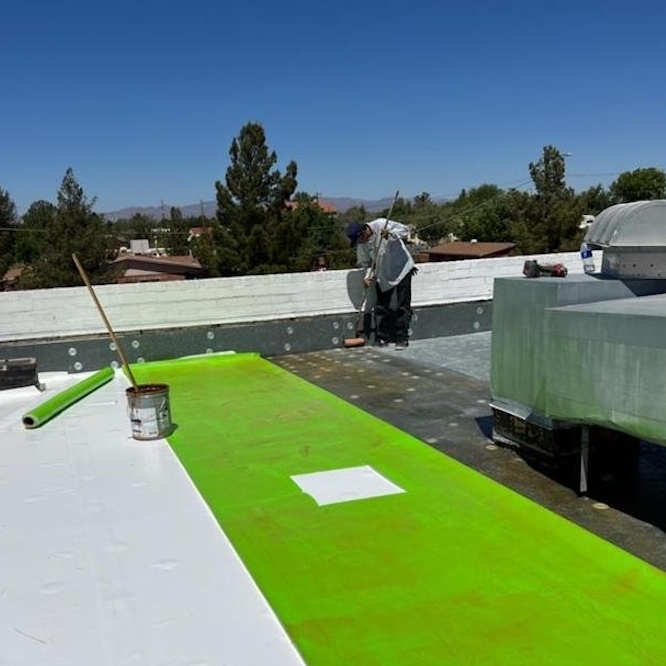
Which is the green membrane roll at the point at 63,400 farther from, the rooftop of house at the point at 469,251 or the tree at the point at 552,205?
the rooftop of house at the point at 469,251

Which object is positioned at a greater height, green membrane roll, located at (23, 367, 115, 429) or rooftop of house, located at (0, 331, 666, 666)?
green membrane roll, located at (23, 367, 115, 429)

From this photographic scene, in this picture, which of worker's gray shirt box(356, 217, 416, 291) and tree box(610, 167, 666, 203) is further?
tree box(610, 167, 666, 203)

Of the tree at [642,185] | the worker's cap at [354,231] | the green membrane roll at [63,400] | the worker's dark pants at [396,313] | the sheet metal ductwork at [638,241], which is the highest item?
the tree at [642,185]

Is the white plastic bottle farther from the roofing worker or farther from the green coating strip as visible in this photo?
the roofing worker

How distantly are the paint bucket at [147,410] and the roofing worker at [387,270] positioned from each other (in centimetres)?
395

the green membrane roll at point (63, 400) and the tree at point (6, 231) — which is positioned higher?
the tree at point (6, 231)

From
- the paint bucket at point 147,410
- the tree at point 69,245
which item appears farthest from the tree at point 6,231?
the paint bucket at point 147,410

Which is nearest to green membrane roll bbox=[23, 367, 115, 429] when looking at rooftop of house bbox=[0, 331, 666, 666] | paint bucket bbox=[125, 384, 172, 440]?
rooftop of house bbox=[0, 331, 666, 666]

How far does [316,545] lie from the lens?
2844 millimetres

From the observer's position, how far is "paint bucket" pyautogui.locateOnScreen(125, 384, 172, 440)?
4270 millimetres

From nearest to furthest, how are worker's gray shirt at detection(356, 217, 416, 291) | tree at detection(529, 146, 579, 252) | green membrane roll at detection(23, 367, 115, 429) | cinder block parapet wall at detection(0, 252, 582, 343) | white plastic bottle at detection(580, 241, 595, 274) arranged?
white plastic bottle at detection(580, 241, 595, 274) → green membrane roll at detection(23, 367, 115, 429) → cinder block parapet wall at detection(0, 252, 582, 343) → worker's gray shirt at detection(356, 217, 416, 291) → tree at detection(529, 146, 579, 252)

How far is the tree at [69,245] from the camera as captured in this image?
1067 inches

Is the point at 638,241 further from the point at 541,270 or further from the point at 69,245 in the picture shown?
the point at 69,245

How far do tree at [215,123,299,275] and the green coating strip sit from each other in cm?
2293
